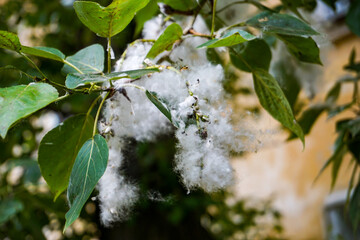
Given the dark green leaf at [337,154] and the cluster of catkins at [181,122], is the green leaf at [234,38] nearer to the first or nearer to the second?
the cluster of catkins at [181,122]

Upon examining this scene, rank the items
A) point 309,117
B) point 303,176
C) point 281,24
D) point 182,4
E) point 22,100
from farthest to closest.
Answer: point 303,176
point 309,117
point 182,4
point 281,24
point 22,100

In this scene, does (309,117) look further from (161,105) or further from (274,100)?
(161,105)

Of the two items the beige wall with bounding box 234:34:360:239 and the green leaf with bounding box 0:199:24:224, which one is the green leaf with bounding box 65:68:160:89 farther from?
the beige wall with bounding box 234:34:360:239

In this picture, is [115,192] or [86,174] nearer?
[86,174]

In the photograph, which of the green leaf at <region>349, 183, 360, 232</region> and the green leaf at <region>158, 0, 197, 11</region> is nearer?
the green leaf at <region>158, 0, 197, 11</region>

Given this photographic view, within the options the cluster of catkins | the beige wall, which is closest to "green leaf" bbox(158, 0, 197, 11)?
the cluster of catkins

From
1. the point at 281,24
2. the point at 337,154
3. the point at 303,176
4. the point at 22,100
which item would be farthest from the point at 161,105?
the point at 303,176

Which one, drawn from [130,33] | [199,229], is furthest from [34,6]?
[199,229]

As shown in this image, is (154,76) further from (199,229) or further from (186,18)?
(199,229)
